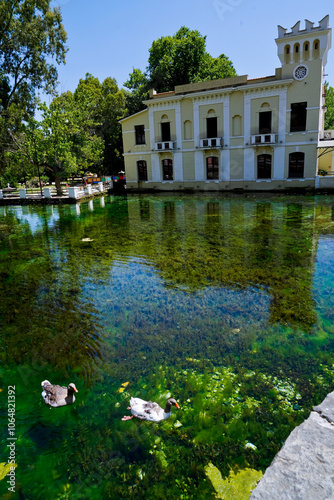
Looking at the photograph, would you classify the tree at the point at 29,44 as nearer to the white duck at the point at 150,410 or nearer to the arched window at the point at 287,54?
the arched window at the point at 287,54

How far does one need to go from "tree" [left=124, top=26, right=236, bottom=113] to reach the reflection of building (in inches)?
257

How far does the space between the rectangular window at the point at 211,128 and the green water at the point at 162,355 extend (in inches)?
624

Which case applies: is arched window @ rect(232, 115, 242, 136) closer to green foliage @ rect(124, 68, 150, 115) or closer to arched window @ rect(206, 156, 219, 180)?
arched window @ rect(206, 156, 219, 180)

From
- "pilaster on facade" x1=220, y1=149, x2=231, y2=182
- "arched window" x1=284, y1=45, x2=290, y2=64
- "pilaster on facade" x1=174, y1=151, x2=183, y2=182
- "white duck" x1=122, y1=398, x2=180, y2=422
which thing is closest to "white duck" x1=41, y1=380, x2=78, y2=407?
"white duck" x1=122, y1=398, x2=180, y2=422

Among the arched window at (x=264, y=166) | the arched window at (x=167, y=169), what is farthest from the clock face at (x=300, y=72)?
the arched window at (x=167, y=169)

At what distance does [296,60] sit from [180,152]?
9611mm

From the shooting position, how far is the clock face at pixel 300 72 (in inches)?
823

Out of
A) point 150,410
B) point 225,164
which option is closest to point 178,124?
point 225,164

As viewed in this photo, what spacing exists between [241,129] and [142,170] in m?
8.91

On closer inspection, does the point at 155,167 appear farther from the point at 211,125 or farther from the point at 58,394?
the point at 58,394

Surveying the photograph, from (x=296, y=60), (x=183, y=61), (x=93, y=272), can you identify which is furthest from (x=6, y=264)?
(x=183, y=61)

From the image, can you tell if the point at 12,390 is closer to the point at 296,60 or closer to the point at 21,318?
the point at 21,318

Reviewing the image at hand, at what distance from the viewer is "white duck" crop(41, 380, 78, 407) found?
14.0 ft

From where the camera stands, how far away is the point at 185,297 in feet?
23.3
